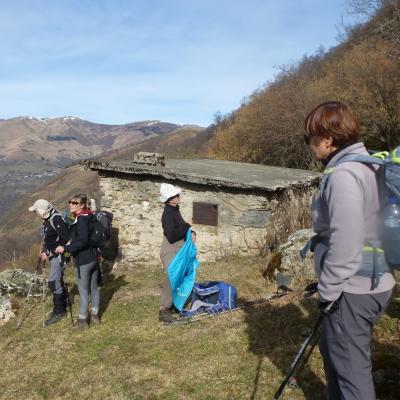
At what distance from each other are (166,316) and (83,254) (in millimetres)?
1451

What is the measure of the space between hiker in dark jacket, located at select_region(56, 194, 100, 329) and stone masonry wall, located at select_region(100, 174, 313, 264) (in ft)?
13.2

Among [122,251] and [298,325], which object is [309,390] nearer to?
[298,325]

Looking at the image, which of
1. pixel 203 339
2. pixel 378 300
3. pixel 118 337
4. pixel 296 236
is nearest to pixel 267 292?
pixel 296 236

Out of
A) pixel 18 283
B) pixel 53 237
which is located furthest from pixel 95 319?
pixel 18 283

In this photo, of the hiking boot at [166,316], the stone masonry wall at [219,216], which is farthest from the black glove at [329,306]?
the stone masonry wall at [219,216]

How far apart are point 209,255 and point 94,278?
4089 mm

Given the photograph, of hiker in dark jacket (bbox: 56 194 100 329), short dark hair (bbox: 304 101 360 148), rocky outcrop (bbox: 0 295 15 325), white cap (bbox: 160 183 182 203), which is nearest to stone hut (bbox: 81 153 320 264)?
rocky outcrop (bbox: 0 295 15 325)

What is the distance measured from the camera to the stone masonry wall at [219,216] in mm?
8930

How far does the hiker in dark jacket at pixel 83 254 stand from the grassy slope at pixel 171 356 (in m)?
0.46

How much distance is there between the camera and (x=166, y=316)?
566cm

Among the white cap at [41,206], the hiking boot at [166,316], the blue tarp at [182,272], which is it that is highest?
the white cap at [41,206]

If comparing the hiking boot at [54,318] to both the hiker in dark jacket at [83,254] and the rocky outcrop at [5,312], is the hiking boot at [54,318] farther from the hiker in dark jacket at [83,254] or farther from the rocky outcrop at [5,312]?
the rocky outcrop at [5,312]

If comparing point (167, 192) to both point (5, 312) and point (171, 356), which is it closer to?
point (171, 356)

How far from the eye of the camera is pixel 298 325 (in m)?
4.94
